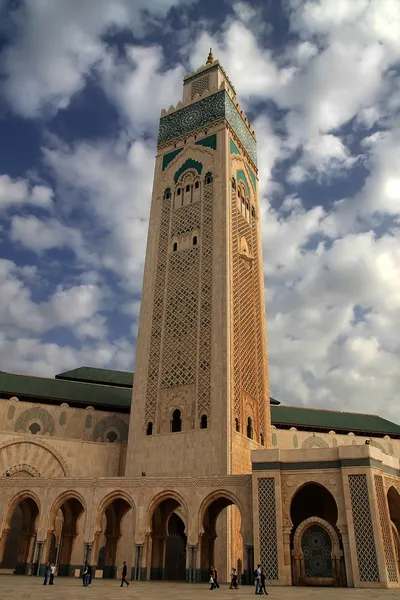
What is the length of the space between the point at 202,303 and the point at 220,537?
25.8 ft

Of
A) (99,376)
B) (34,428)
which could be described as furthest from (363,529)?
(99,376)

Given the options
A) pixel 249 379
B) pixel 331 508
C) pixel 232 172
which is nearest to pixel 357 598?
pixel 331 508

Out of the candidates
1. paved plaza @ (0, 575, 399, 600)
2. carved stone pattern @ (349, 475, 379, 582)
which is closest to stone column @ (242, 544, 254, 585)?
paved plaza @ (0, 575, 399, 600)

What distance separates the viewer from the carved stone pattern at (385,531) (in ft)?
39.5

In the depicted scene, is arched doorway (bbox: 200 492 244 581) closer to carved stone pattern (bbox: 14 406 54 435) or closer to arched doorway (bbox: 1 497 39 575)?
arched doorway (bbox: 1 497 39 575)

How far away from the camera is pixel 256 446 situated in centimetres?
1808

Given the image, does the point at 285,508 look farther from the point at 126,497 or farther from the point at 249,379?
the point at 249,379

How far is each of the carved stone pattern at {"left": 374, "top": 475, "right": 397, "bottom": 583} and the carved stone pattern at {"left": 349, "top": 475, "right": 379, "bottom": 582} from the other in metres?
0.34

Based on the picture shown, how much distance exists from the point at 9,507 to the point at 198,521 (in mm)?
6280

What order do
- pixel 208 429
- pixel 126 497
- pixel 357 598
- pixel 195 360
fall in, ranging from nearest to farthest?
1. pixel 357 598
2. pixel 126 497
3. pixel 208 429
4. pixel 195 360

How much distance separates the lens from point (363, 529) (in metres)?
12.3

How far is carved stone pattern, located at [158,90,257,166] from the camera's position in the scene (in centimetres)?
2278

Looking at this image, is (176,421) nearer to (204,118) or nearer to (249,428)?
(249,428)

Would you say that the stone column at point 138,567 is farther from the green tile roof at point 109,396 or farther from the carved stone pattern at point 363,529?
the green tile roof at point 109,396
